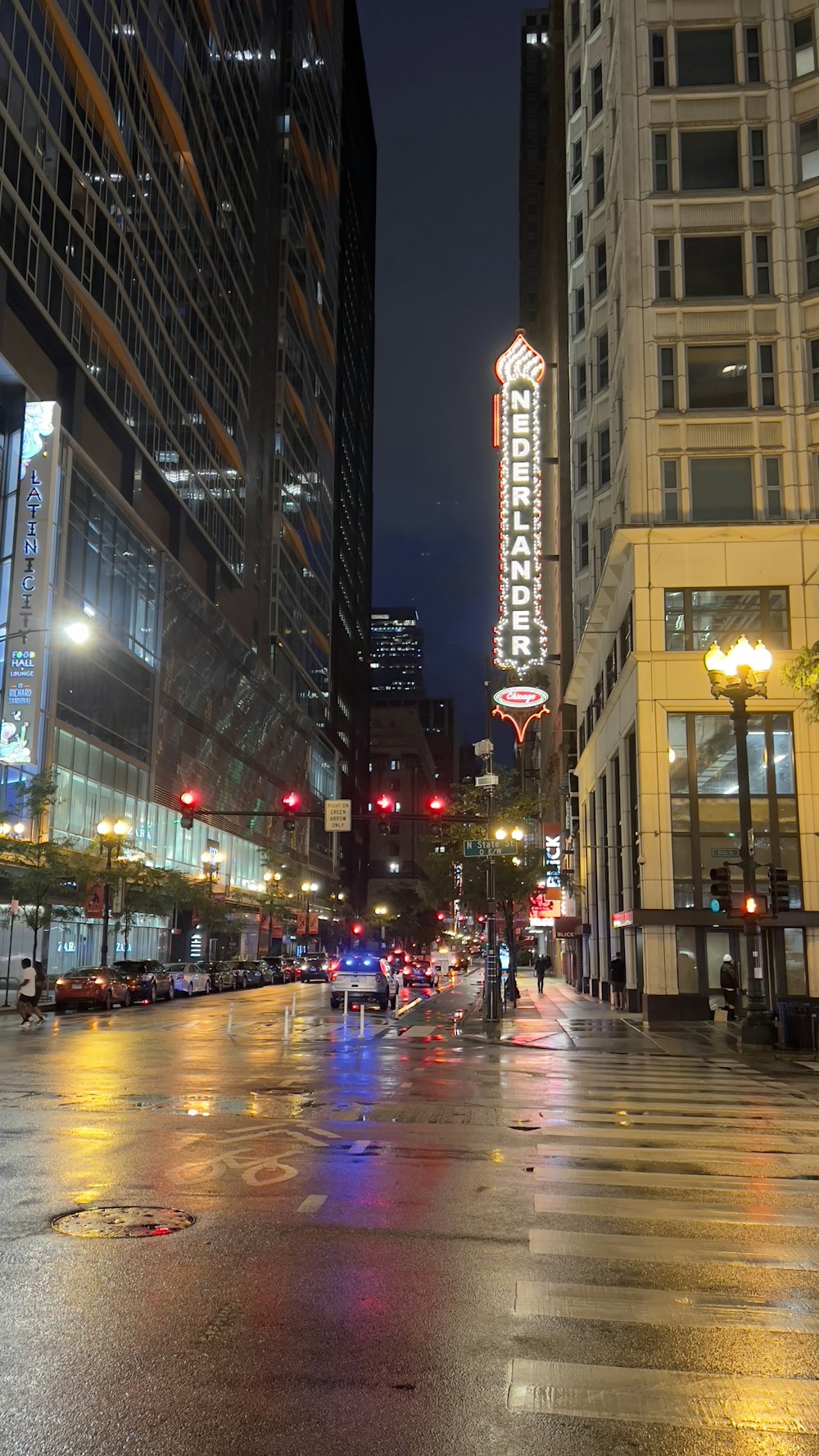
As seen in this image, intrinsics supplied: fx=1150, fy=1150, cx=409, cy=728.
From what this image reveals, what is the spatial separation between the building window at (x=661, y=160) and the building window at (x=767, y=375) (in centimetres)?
650

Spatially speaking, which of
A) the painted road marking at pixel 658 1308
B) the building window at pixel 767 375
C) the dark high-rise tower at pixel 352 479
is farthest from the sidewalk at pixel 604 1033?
the dark high-rise tower at pixel 352 479

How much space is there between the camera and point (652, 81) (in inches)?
1513

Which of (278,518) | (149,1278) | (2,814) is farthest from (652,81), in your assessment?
(278,518)

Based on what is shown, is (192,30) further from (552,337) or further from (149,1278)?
(149,1278)

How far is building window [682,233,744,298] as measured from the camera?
37312 millimetres

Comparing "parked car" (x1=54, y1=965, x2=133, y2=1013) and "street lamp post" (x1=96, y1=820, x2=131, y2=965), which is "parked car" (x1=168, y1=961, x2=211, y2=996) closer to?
"street lamp post" (x1=96, y1=820, x2=131, y2=965)

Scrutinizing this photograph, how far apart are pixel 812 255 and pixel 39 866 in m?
33.9

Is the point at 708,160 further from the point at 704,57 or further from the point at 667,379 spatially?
the point at 667,379

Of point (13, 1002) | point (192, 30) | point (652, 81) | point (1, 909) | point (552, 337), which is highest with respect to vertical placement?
point (192, 30)

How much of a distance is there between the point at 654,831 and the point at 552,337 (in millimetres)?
52545

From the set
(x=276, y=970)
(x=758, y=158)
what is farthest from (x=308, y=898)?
(x=758, y=158)

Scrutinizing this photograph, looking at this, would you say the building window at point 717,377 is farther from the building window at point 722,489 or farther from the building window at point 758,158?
the building window at point 758,158

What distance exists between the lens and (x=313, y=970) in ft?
267

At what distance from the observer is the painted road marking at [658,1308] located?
6.53 metres
